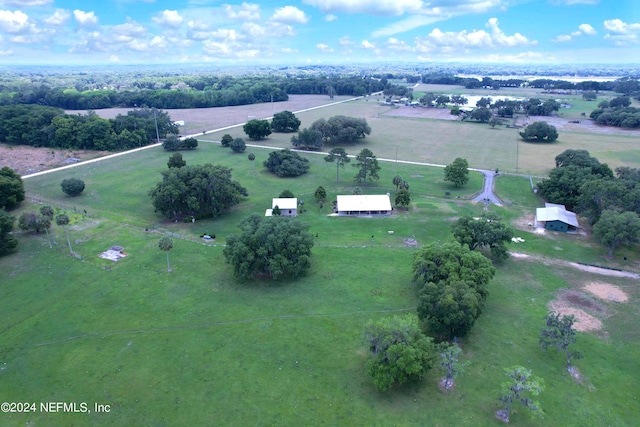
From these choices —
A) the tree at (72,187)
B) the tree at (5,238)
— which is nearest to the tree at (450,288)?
the tree at (5,238)

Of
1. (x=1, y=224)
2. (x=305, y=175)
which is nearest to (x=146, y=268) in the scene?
(x=1, y=224)

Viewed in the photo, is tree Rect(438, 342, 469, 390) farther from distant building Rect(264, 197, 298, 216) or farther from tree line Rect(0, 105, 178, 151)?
tree line Rect(0, 105, 178, 151)

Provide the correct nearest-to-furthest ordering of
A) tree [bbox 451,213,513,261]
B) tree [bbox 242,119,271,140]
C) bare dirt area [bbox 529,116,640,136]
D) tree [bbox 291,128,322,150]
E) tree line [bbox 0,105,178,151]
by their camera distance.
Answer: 1. tree [bbox 451,213,513,261]
2. tree line [bbox 0,105,178,151]
3. tree [bbox 291,128,322,150]
4. tree [bbox 242,119,271,140]
5. bare dirt area [bbox 529,116,640,136]

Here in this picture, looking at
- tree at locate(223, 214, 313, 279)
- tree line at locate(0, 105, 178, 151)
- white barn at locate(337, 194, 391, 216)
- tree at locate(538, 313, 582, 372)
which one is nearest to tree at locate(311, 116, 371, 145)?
white barn at locate(337, 194, 391, 216)

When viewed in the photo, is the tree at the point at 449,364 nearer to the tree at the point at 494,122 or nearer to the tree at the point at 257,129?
the tree at the point at 257,129

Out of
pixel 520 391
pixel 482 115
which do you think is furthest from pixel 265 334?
pixel 482 115

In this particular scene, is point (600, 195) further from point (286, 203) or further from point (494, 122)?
point (494, 122)

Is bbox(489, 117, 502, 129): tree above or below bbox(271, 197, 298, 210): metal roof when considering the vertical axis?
above

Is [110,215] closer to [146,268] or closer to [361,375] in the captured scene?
[146,268]
